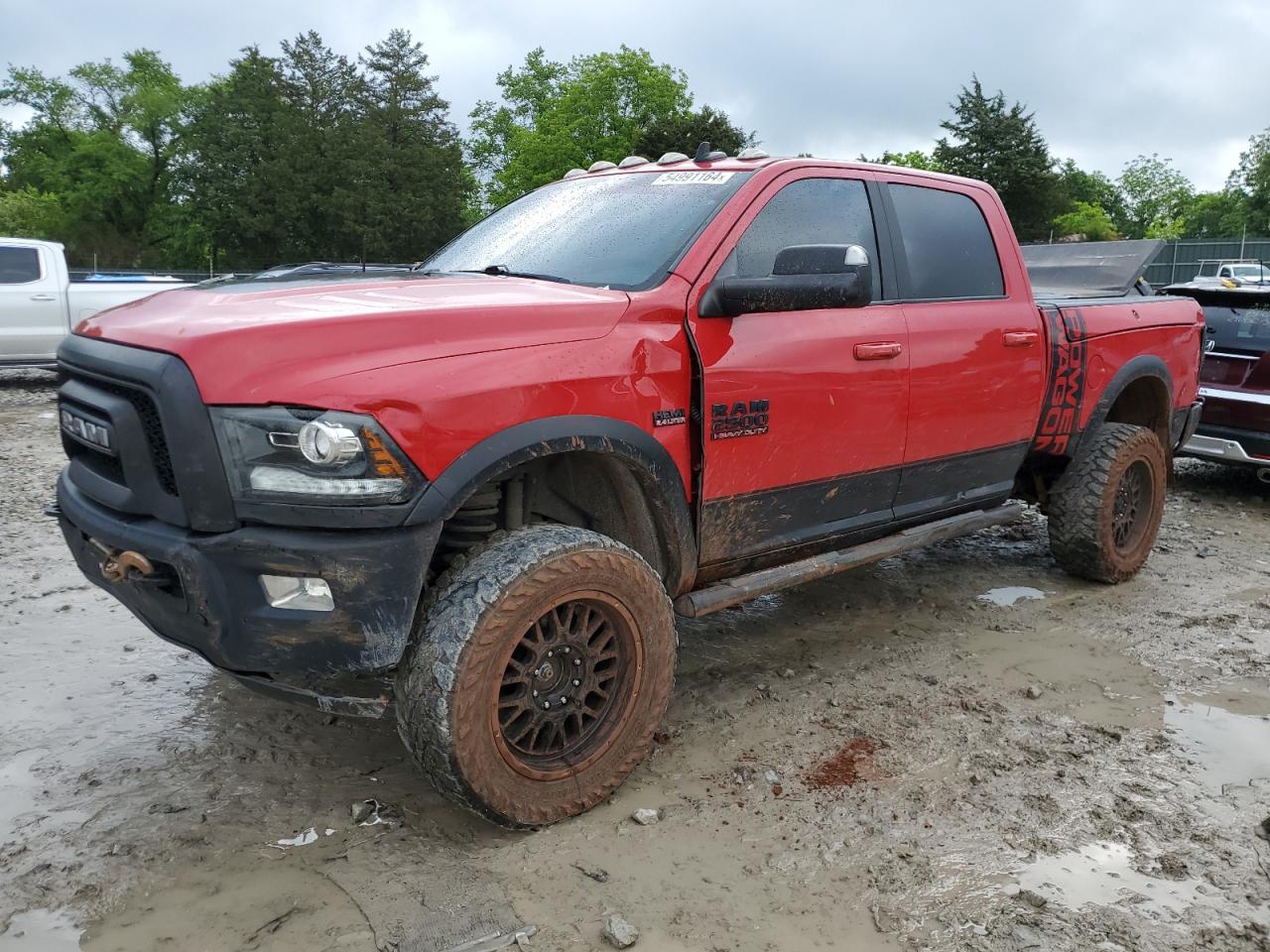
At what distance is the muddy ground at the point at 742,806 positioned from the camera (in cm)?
256

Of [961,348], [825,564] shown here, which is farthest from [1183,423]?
[825,564]

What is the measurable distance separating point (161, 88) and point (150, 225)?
24.7 feet

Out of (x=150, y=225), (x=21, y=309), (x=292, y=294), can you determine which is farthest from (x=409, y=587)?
(x=150, y=225)

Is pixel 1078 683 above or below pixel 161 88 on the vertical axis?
below

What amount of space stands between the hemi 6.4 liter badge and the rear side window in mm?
11335

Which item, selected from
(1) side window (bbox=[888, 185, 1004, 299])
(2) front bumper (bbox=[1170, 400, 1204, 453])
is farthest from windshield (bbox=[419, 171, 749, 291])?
(2) front bumper (bbox=[1170, 400, 1204, 453])

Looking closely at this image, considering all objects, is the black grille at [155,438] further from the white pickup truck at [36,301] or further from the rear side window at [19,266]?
the rear side window at [19,266]

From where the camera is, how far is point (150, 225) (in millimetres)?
54281

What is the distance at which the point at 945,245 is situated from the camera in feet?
14.3

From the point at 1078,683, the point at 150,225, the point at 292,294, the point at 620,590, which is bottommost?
the point at 1078,683

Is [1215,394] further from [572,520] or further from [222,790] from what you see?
[222,790]

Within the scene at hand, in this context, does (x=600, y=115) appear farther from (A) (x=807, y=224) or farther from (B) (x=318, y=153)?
(A) (x=807, y=224)

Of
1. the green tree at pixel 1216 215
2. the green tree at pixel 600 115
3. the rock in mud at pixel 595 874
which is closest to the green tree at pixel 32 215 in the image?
the green tree at pixel 600 115

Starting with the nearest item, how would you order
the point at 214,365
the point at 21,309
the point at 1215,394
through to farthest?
1. the point at 214,365
2. the point at 1215,394
3. the point at 21,309
